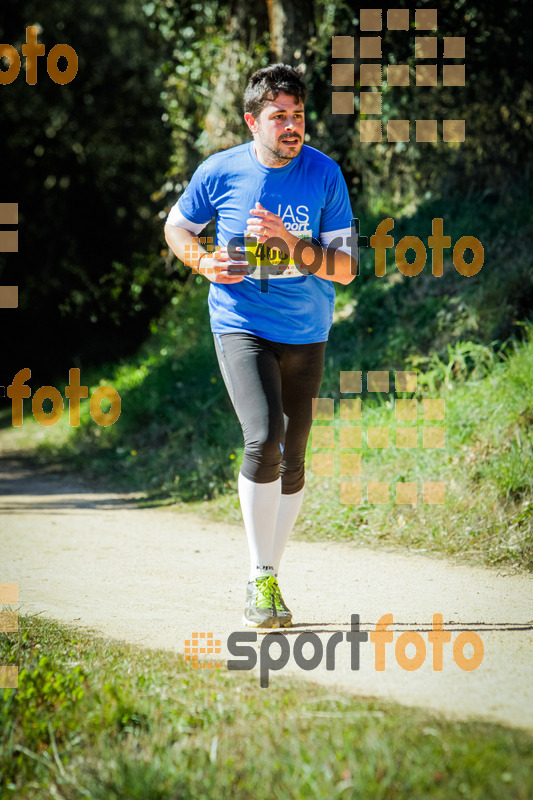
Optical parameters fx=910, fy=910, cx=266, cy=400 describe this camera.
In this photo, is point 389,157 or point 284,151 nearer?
point 284,151

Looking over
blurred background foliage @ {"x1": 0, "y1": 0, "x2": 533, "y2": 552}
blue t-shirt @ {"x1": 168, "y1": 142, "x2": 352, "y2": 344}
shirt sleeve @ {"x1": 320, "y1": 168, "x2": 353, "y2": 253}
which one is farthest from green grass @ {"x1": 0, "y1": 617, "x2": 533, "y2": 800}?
blurred background foliage @ {"x1": 0, "y1": 0, "x2": 533, "y2": 552}

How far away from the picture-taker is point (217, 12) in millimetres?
11078

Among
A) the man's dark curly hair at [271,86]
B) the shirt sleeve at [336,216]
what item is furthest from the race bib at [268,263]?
the man's dark curly hair at [271,86]

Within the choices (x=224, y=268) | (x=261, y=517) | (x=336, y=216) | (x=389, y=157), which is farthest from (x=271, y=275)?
(x=389, y=157)

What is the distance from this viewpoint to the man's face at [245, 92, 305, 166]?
13.2 feet

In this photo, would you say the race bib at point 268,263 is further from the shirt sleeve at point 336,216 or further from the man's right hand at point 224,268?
the shirt sleeve at point 336,216

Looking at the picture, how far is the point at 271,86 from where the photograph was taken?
408 centimetres

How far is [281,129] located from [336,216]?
468mm

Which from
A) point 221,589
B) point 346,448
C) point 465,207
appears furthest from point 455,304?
point 221,589

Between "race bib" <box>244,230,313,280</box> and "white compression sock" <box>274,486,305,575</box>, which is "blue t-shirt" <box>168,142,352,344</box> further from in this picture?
"white compression sock" <box>274,486,305,575</box>

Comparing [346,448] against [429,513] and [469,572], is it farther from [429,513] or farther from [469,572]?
[469,572]

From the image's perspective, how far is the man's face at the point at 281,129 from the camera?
13.2 feet

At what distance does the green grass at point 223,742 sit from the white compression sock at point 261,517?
2.40ft

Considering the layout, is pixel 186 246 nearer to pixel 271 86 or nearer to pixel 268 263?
pixel 268 263
